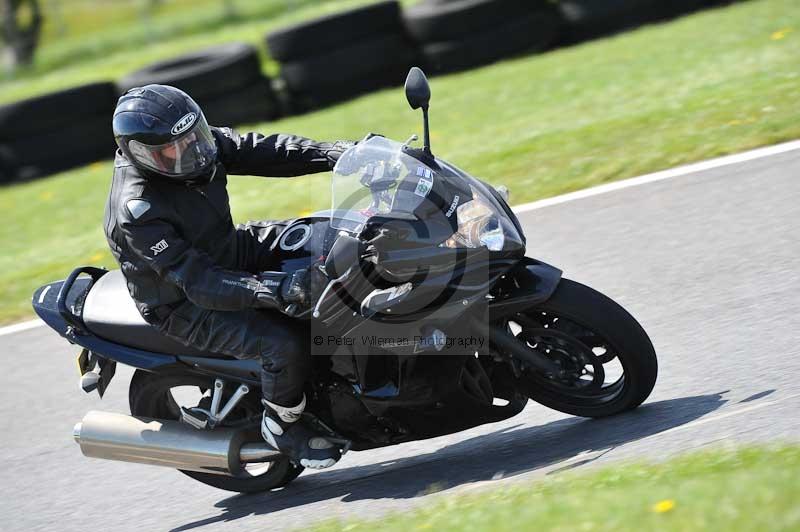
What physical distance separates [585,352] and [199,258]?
1.63 meters

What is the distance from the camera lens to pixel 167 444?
4.99m

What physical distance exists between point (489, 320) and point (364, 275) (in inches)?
21.4

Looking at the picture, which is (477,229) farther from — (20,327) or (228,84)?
(228,84)

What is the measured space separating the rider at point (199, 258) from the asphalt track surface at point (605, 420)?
536 mm

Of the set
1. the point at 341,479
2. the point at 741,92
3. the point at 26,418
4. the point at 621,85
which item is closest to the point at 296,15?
the point at 621,85

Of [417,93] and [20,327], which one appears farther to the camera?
[20,327]

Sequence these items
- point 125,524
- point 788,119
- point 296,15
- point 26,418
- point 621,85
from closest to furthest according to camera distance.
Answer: point 125,524
point 26,418
point 788,119
point 621,85
point 296,15

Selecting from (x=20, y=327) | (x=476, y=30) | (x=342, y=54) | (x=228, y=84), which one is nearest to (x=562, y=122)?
(x=476, y=30)

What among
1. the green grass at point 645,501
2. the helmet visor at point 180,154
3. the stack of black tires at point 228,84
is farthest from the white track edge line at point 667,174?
the stack of black tires at point 228,84

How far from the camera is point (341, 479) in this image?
516cm

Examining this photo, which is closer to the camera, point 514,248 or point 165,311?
point 514,248

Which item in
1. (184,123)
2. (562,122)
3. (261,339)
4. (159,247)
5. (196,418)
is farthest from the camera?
(562,122)

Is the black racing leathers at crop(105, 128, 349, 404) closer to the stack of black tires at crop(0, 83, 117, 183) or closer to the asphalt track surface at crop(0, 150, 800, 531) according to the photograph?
the asphalt track surface at crop(0, 150, 800, 531)

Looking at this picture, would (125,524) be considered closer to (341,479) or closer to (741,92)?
(341,479)
